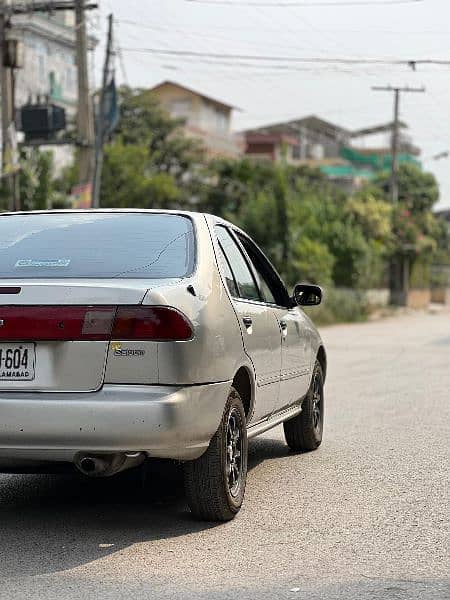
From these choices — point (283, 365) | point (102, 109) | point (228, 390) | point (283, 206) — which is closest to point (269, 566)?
point (228, 390)

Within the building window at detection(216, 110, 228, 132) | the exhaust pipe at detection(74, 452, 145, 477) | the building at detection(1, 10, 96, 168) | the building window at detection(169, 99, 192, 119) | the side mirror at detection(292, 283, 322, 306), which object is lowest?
the exhaust pipe at detection(74, 452, 145, 477)

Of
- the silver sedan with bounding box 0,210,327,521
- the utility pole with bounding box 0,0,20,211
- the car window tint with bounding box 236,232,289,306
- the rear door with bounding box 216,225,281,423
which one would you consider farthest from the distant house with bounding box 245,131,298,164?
the silver sedan with bounding box 0,210,327,521

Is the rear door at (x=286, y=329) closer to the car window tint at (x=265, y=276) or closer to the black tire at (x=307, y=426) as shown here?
the car window tint at (x=265, y=276)

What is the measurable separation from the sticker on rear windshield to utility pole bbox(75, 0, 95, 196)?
20942mm

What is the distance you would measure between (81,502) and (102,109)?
74.3 feet

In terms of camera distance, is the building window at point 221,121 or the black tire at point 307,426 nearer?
the black tire at point 307,426

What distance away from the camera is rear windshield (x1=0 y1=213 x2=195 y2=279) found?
21.7 ft

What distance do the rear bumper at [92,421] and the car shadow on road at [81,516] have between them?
1.51ft

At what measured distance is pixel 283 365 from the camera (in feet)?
27.0

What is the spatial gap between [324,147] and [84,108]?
268 ft

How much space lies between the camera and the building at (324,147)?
92.1 metres

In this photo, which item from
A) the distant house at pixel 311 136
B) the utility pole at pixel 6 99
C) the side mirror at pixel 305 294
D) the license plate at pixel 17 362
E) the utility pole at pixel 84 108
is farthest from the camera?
the distant house at pixel 311 136

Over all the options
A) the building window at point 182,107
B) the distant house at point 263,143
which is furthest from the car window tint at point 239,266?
the distant house at point 263,143

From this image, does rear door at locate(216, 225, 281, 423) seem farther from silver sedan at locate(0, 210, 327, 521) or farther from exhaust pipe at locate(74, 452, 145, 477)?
exhaust pipe at locate(74, 452, 145, 477)
